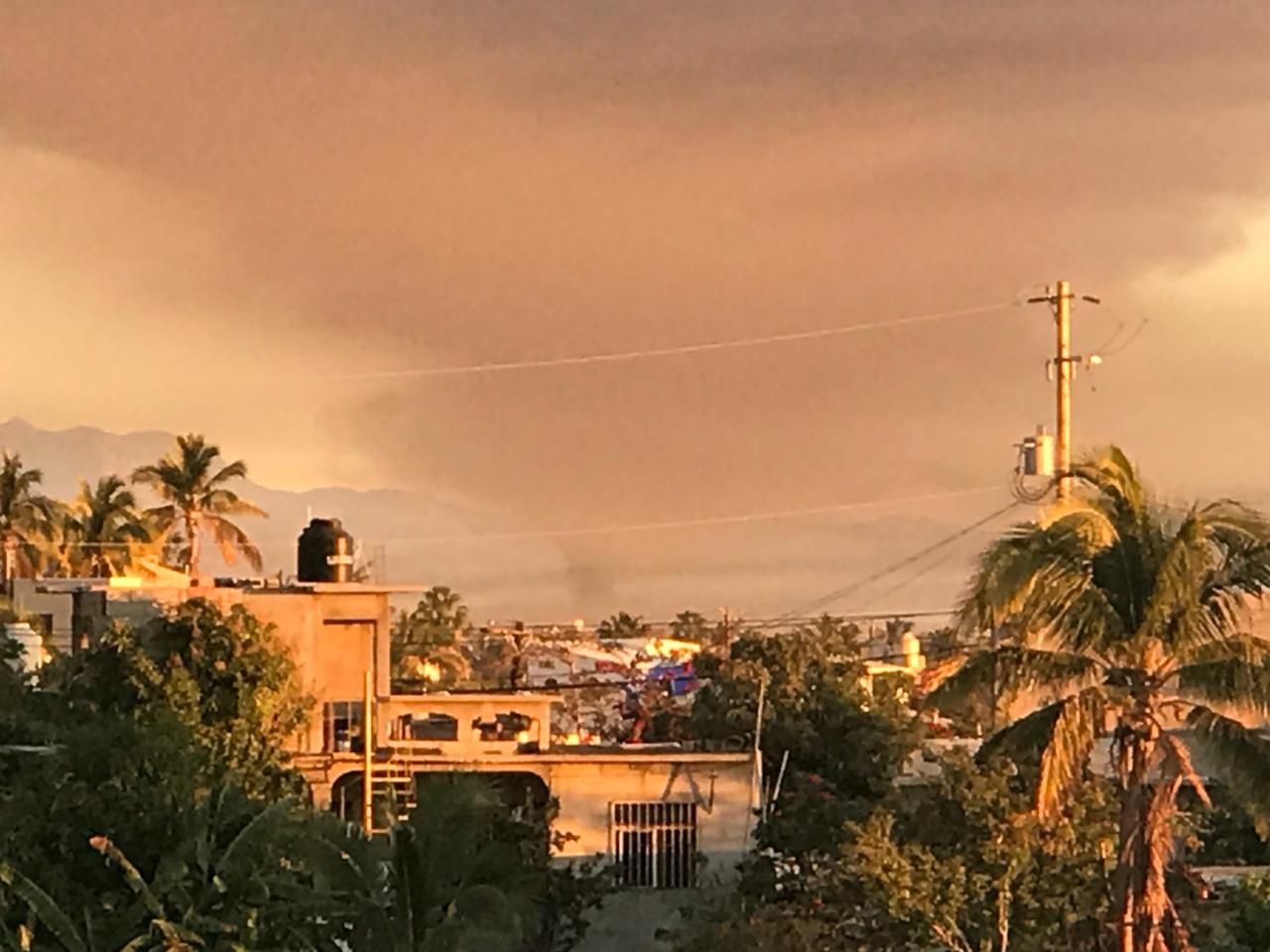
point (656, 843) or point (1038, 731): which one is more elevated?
point (1038, 731)

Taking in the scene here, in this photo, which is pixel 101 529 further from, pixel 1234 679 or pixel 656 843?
pixel 1234 679

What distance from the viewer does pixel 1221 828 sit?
113 ft

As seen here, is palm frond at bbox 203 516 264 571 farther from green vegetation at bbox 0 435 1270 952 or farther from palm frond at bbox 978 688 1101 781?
palm frond at bbox 978 688 1101 781

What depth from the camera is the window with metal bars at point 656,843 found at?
3075cm

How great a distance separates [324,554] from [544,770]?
834 cm

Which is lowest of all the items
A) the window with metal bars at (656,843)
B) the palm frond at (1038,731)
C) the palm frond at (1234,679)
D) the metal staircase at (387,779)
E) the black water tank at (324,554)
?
the window with metal bars at (656,843)

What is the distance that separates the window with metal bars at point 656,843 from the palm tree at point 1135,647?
11607mm

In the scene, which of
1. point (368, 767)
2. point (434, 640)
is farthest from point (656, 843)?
point (434, 640)

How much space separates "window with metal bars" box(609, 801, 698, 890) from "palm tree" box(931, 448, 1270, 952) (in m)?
11.6

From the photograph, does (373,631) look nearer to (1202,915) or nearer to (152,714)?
(152,714)

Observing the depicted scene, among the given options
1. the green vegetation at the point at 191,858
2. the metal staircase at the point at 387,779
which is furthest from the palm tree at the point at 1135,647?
the metal staircase at the point at 387,779

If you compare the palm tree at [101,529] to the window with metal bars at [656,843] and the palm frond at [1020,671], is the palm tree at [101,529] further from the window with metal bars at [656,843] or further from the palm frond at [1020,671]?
the palm frond at [1020,671]

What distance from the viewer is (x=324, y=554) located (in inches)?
1449

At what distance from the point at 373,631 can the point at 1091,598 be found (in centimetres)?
1868
